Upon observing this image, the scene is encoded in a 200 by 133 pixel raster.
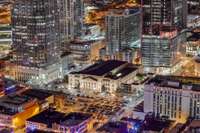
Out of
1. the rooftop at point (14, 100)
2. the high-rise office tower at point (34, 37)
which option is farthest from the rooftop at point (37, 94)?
the high-rise office tower at point (34, 37)

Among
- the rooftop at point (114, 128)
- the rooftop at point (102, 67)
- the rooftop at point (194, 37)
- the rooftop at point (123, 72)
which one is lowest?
the rooftop at point (114, 128)

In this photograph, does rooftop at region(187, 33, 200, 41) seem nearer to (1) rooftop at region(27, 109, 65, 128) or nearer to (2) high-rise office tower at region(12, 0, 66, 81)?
(2) high-rise office tower at region(12, 0, 66, 81)

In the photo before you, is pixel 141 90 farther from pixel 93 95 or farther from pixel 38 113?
pixel 38 113

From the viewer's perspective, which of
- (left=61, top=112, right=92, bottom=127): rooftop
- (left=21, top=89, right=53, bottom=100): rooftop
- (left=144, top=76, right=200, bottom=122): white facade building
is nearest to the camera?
(left=61, top=112, right=92, bottom=127): rooftop

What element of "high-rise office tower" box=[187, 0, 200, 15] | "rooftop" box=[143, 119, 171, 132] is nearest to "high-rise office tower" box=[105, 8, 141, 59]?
"high-rise office tower" box=[187, 0, 200, 15]

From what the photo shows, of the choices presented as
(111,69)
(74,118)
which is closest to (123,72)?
(111,69)

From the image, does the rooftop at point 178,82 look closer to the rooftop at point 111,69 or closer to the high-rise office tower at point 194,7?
the rooftop at point 111,69
